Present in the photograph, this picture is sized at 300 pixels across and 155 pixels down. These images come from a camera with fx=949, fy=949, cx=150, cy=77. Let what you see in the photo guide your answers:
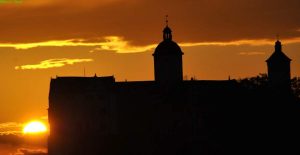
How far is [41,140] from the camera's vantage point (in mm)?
128000

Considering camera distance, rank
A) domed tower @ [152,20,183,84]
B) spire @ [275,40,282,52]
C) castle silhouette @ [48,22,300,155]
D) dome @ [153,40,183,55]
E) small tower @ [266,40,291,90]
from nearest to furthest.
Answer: castle silhouette @ [48,22,300,155]
dome @ [153,40,183,55]
domed tower @ [152,20,183,84]
small tower @ [266,40,291,90]
spire @ [275,40,282,52]

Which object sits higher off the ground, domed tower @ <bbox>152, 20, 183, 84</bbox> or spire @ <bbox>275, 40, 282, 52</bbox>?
spire @ <bbox>275, 40, 282, 52</bbox>

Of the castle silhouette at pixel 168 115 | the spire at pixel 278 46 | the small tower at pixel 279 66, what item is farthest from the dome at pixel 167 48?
the spire at pixel 278 46

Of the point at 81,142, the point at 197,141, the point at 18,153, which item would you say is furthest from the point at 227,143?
the point at 18,153

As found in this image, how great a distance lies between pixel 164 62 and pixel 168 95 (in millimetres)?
4314

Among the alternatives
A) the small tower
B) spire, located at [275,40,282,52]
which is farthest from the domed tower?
spire, located at [275,40,282,52]

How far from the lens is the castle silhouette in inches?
3698

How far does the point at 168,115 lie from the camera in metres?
112

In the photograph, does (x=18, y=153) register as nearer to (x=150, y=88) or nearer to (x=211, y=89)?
(x=150, y=88)

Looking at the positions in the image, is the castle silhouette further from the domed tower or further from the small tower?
the small tower

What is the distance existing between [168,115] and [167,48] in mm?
8563

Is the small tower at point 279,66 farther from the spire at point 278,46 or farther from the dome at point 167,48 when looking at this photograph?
the dome at point 167,48

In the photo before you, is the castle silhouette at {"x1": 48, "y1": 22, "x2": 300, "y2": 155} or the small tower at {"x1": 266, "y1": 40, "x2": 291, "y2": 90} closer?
the castle silhouette at {"x1": 48, "y1": 22, "x2": 300, "y2": 155}

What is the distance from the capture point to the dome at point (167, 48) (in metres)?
115
